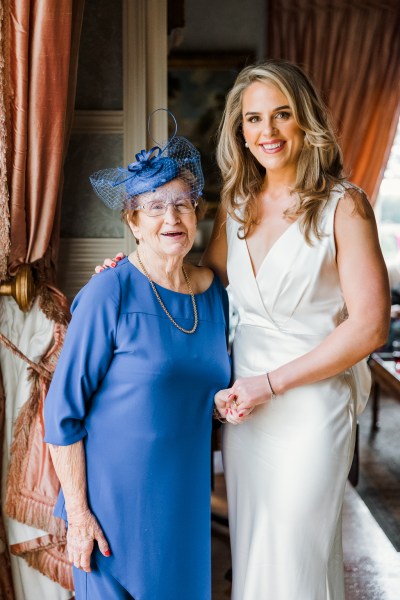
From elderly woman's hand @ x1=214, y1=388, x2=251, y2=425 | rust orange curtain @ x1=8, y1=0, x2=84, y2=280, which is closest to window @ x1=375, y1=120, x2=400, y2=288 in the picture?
rust orange curtain @ x1=8, y1=0, x2=84, y2=280

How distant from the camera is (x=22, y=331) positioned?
2.35 meters

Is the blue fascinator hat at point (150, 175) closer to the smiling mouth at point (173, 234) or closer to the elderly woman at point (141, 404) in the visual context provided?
the elderly woman at point (141, 404)

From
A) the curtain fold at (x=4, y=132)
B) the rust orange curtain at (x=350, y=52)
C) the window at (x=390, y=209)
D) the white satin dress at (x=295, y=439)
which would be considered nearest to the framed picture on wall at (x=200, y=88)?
the rust orange curtain at (x=350, y=52)

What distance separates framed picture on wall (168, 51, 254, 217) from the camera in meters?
6.03

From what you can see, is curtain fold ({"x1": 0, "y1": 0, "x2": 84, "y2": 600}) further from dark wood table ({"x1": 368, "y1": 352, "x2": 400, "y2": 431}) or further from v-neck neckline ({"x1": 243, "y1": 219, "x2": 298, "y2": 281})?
dark wood table ({"x1": 368, "y1": 352, "x2": 400, "y2": 431})

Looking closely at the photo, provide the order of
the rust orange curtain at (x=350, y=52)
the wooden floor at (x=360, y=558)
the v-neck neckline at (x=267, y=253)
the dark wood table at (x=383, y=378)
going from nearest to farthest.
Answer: the v-neck neckline at (x=267, y=253) < the wooden floor at (x=360, y=558) < the dark wood table at (x=383, y=378) < the rust orange curtain at (x=350, y=52)

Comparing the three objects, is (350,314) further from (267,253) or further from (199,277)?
(199,277)

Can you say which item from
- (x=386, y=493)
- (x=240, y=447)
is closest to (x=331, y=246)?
(x=240, y=447)

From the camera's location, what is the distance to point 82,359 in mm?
1718

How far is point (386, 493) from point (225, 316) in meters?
2.52

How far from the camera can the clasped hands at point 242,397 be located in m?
1.87

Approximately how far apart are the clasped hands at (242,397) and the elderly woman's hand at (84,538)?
433 millimetres

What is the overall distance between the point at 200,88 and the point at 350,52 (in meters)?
1.27

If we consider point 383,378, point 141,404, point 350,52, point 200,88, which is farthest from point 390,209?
point 141,404
